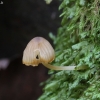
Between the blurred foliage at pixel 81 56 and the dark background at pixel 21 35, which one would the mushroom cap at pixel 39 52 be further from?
the dark background at pixel 21 35

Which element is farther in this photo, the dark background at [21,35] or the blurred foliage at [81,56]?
the dark background at [21,35]

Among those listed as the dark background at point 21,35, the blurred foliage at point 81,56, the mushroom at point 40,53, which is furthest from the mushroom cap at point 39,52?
the dark background at point 21,35

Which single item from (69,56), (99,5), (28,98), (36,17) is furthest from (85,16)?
(28,98)

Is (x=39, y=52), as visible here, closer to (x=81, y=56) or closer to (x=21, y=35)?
(x=81, y=56)

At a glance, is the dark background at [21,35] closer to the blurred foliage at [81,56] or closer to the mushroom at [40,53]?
the blurred foliage at [81,56]

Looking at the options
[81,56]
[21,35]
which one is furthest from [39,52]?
[21,35]

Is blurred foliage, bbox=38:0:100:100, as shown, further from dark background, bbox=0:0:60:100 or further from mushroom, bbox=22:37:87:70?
dark background, bbox=0:0:60:100

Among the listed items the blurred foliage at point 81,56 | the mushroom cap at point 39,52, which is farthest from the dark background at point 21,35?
the mushroom cap at point 39,52

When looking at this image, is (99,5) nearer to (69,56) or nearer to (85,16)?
(85,16)
